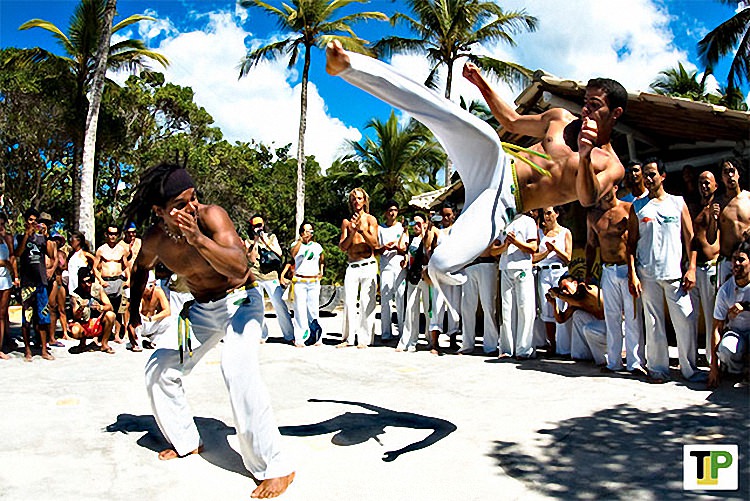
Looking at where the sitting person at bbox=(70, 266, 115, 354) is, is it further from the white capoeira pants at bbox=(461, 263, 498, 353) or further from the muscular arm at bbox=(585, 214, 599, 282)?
the muscular arm at bbox=(585, 214, 599, 282)

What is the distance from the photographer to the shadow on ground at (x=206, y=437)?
4.00m

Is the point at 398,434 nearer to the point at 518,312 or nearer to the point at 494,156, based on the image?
the point at 494,156

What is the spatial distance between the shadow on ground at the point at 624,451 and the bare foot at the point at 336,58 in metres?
2.57

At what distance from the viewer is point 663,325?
6027 millimetres

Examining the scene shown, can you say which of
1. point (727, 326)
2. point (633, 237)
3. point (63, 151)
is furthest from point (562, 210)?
point (63, 151)

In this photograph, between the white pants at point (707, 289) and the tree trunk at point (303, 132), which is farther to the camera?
the tree trunk at point (303, 132)

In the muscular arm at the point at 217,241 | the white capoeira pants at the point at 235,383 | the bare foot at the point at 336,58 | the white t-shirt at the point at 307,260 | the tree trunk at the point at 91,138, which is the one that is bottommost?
the white capoeira pants at the point at 235,383

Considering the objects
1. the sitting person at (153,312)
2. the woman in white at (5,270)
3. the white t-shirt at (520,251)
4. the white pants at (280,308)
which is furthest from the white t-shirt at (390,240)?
the woman in white at (5,270)

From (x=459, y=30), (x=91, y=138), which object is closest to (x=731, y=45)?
(x=459, y=30)

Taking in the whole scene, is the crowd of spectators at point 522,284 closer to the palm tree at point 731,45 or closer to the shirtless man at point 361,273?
the shirtless man at point 361,273

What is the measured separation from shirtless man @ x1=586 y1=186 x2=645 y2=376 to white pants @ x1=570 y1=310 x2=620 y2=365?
30cm

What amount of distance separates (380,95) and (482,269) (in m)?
4.82

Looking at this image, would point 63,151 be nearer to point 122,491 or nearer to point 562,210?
point 562,210

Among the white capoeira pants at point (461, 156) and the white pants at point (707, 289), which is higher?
the white capoeira pants at point (461, 156)
